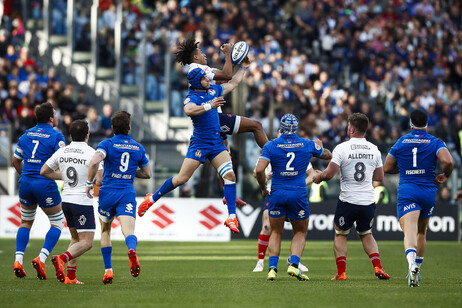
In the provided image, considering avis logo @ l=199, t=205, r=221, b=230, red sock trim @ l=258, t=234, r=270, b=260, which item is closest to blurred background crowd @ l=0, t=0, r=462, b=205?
avis logo @ l=199, t=205, r=221, b=230

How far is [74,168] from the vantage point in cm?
1243

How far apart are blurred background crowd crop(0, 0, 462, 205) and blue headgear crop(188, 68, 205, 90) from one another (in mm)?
11080

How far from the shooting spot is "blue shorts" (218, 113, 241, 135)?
13875 mm

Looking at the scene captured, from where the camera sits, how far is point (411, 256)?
1185 centimetres

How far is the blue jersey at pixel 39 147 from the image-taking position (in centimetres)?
1342

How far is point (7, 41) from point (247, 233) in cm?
1004

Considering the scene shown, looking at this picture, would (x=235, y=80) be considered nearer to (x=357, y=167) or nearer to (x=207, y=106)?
(x=207, y=106)

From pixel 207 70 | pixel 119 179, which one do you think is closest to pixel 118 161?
pixel 119 179

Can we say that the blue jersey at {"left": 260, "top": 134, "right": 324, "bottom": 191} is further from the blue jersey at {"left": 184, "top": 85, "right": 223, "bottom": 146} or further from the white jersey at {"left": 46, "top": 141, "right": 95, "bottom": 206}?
the white jersey at {"left": 46, "top": 141, "right": 95, "bottom": 206}

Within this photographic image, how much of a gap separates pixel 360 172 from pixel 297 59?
1656cm

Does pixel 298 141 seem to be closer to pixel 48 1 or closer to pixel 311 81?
pixel 311 81

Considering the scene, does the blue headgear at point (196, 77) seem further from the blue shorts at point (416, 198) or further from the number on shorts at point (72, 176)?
the blue shorts at point (416, 198)

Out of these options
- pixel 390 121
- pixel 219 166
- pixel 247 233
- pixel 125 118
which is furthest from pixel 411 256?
pixel 390 121

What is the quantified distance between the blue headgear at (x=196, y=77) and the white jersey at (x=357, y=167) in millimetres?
2344
